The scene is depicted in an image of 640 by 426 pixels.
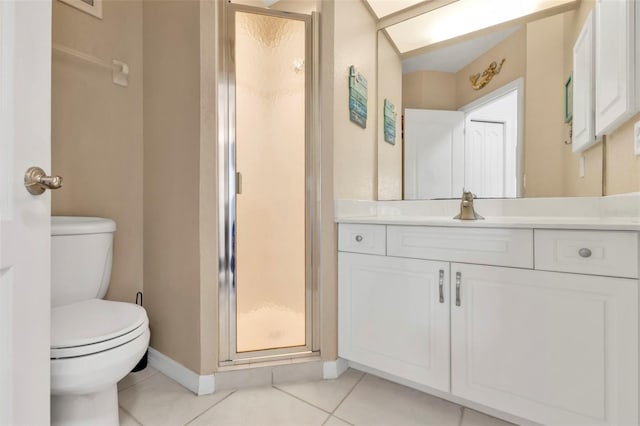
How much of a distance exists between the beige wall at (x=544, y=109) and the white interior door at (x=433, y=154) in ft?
1.08

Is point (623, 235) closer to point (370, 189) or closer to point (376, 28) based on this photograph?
point (370, 189)

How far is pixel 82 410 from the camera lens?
3.68 feet

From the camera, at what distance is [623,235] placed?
979 mm

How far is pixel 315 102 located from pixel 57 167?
1300 millimetres

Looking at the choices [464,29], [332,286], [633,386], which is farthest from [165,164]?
[633,386]

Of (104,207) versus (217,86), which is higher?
(217,86)

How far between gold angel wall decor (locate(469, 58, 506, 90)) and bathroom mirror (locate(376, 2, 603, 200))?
0.02 m

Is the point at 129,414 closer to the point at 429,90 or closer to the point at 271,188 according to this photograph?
the point at 271,188

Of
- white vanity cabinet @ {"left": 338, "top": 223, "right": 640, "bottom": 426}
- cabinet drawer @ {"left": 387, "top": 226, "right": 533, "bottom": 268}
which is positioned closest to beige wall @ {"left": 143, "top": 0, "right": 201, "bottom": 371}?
white vanity cabinet @ {"left": 338, "top": 223, "right": 640, "bottom": 426}

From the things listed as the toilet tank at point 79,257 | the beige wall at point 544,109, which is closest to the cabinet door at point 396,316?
the beige wall at point 544,109

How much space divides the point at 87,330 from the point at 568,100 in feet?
7.33

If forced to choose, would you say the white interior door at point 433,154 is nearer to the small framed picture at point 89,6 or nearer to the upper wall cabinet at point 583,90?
the upper wall cabinet at point 583,90
